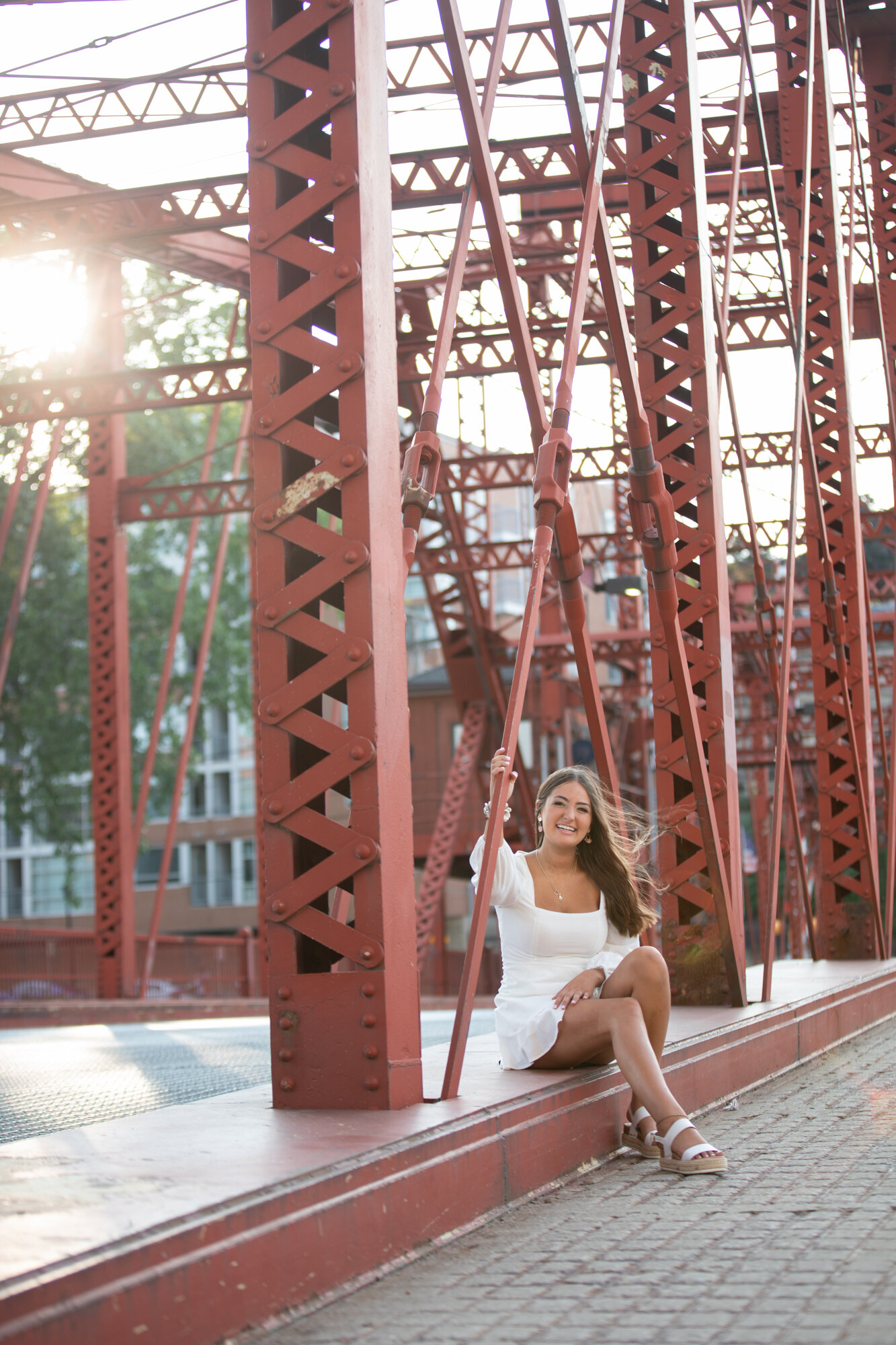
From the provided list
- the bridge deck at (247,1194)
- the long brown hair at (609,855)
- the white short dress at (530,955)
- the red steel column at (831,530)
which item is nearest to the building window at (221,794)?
the red steel column at (831,530)

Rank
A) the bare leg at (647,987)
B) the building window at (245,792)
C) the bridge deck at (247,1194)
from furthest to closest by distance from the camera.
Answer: the building window at (245,792)
the bare leg at (647,987)
the bridge deck at (247,1194)

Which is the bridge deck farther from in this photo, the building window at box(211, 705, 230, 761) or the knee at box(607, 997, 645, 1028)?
the building window at box(211, 705, 230, 761)

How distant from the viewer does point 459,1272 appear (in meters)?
4.03

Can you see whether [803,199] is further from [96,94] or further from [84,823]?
[84,823]

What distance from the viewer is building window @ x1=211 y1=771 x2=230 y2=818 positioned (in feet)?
200

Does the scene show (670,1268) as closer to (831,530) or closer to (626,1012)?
(626,1012)

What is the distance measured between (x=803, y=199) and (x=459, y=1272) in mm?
9304

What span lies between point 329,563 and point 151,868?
188 ft

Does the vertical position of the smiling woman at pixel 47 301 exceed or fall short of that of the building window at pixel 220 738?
it exceeds it

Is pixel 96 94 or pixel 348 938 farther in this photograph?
pixel 96 94

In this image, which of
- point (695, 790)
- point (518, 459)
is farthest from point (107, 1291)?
point (518, 459)

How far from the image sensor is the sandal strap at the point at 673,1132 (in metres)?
5.32

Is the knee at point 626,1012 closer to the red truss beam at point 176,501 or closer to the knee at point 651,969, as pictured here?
the knee at point 651,969

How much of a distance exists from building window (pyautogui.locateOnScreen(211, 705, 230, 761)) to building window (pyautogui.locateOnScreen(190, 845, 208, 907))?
3.63 m
